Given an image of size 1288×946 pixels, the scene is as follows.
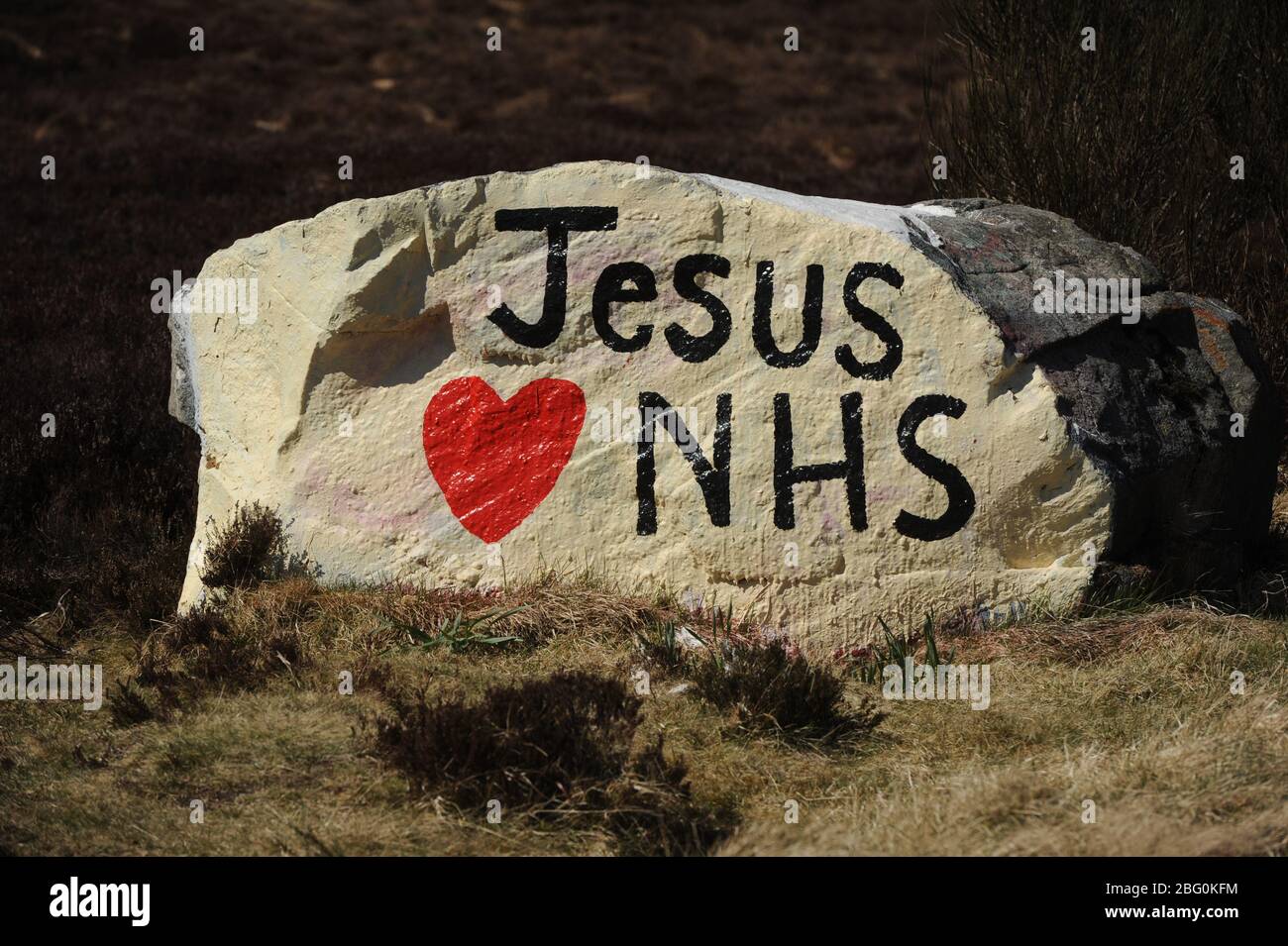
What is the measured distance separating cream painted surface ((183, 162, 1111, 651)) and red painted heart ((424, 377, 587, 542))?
0.05m

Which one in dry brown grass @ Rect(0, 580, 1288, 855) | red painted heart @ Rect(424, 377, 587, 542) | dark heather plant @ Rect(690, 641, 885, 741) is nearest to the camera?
dry brown grass @ Rect(0, 580, 1288, 855)

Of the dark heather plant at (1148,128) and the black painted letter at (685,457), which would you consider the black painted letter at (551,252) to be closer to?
the black painted letter at (685,457)

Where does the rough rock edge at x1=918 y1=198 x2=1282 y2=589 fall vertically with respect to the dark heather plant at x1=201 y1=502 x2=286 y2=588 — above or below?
above

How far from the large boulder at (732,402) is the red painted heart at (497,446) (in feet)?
0.04

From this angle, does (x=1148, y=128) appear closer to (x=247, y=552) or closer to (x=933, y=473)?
(x=933, y=473)

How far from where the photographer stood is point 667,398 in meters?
5.58

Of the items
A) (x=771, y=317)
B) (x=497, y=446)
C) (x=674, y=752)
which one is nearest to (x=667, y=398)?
(x=771, y=317)

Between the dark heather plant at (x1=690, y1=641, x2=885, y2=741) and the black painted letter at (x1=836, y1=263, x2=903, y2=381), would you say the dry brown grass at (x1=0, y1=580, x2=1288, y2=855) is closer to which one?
the dark heather plant at (x1=690, y1=641, x2=885, y2=741)

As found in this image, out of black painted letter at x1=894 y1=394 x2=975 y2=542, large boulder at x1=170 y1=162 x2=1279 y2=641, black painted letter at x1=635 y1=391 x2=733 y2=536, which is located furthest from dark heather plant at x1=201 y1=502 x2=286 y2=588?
black painted letter at x1=894 y1=394 x2=975 y2=542

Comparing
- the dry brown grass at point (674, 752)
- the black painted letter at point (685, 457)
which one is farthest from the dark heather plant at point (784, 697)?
the black painted letter at point (685, 457)

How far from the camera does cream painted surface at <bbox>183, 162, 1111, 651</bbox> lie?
5.40 m

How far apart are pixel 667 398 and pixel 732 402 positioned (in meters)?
0.28

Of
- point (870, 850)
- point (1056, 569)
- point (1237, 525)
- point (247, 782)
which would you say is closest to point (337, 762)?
point (247, 782)

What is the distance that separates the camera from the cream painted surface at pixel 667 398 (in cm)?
540
